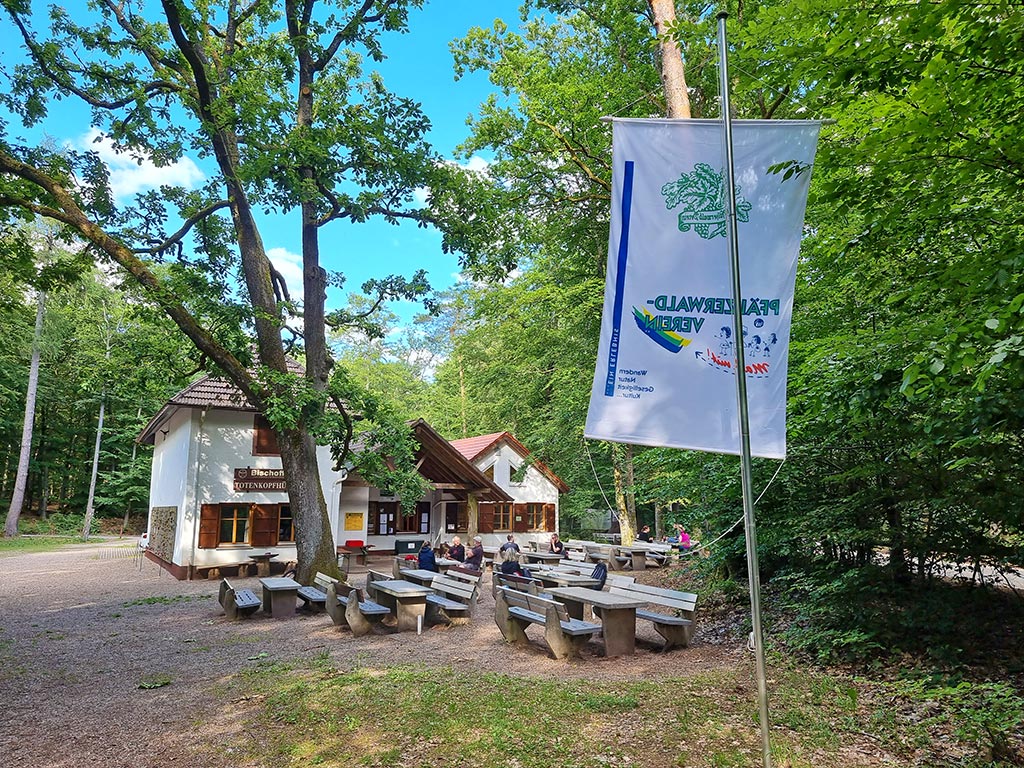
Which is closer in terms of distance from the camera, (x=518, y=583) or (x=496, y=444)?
(x=518, y=583)

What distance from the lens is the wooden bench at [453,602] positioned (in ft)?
34.7

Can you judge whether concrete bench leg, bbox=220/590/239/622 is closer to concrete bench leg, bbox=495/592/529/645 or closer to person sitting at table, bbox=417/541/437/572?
person sitting at table, bbox=417/541/437/572

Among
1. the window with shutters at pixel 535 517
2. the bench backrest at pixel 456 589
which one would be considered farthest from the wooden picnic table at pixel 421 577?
the window with shutters at pixel 535 517

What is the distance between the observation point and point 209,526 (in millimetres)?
17641

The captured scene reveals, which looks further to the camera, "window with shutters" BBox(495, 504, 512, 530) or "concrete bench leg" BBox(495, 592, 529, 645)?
"window with shutters" BBox(495, 504, 512, 530)

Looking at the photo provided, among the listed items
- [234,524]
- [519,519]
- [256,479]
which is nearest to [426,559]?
[256,479]

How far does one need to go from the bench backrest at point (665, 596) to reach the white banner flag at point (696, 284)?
548 cm

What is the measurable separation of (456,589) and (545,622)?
335cm

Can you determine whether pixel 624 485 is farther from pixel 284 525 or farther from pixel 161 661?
pixel 161 661

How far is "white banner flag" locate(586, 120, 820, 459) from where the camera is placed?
13.6ft

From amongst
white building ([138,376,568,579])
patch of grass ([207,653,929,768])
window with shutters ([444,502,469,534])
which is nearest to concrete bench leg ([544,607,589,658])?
patch of grass ([207,653,929,768])

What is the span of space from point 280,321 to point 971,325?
12.0m

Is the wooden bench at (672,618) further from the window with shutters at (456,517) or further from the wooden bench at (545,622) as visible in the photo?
the window with shutters at (456,517)

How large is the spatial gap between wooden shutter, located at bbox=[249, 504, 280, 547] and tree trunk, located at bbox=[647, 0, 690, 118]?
15975 mm
